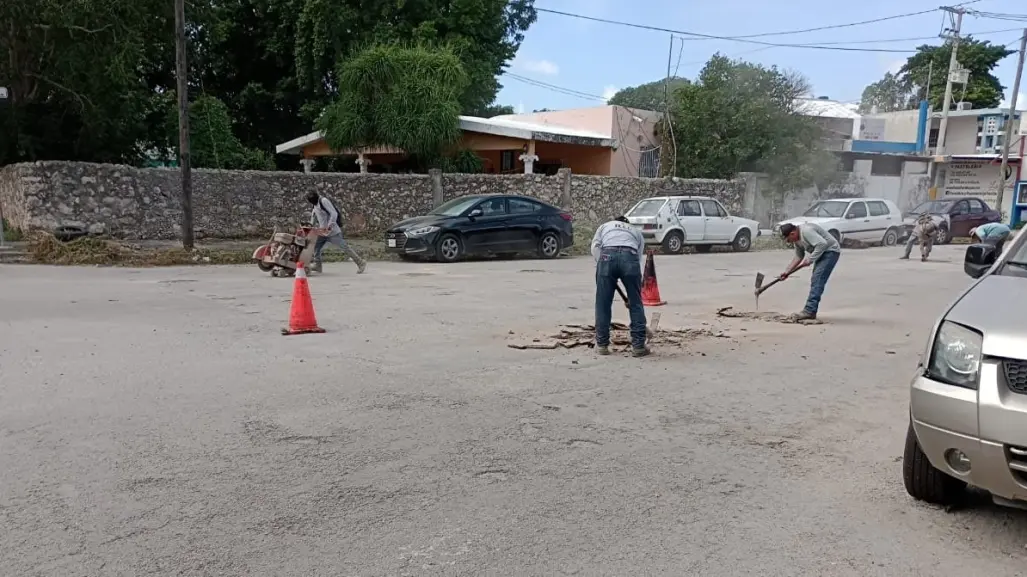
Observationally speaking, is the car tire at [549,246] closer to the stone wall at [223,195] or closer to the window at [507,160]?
the stone wall at [223,195]

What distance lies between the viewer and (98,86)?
18.7m

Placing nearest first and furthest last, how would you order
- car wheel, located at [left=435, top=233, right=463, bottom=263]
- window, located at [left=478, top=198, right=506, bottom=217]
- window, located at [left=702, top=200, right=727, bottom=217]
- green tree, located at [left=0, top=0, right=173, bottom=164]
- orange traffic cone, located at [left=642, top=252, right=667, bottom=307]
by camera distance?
1. orange traffic cone, located at [left=642, top=252, right=667, bottom=307]
2. car wheel, located at [left=435, top=233, right=463, bottom=263]
3. green tree, located at [left=0, top=0, right=173, bottom=164]
4. window, located at [left=478, top=198, right=506, bottom=217]
5. window, located at [left=702, top=200, right=727, bottom=217]

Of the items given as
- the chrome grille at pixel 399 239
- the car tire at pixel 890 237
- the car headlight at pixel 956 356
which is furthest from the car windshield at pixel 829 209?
the car headlight at pixel 956 356

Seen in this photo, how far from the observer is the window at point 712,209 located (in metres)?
21.1

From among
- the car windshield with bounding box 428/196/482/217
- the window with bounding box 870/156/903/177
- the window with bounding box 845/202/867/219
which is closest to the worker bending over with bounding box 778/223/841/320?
the car windshield with bounding box 428/196/482/217

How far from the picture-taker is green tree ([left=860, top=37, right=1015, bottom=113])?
5009 cm

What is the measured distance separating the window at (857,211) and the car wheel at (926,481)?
20.7 metres

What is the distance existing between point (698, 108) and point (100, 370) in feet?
87.0

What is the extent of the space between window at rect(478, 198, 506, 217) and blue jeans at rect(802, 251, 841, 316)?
9260mm

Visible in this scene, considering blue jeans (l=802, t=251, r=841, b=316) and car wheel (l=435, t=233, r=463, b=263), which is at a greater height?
blue jeans (l=802, t=251, r=841, b=316)

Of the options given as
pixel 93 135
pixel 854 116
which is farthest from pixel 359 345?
pixel 854 116

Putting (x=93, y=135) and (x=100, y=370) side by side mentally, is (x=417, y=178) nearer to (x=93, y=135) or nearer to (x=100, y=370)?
(x=93, y=135)

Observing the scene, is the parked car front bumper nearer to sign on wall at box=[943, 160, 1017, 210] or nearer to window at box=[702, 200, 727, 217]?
window at box=[702, 200, 727, 217]

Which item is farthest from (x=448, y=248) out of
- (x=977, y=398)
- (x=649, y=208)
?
(x=977, y=398)
